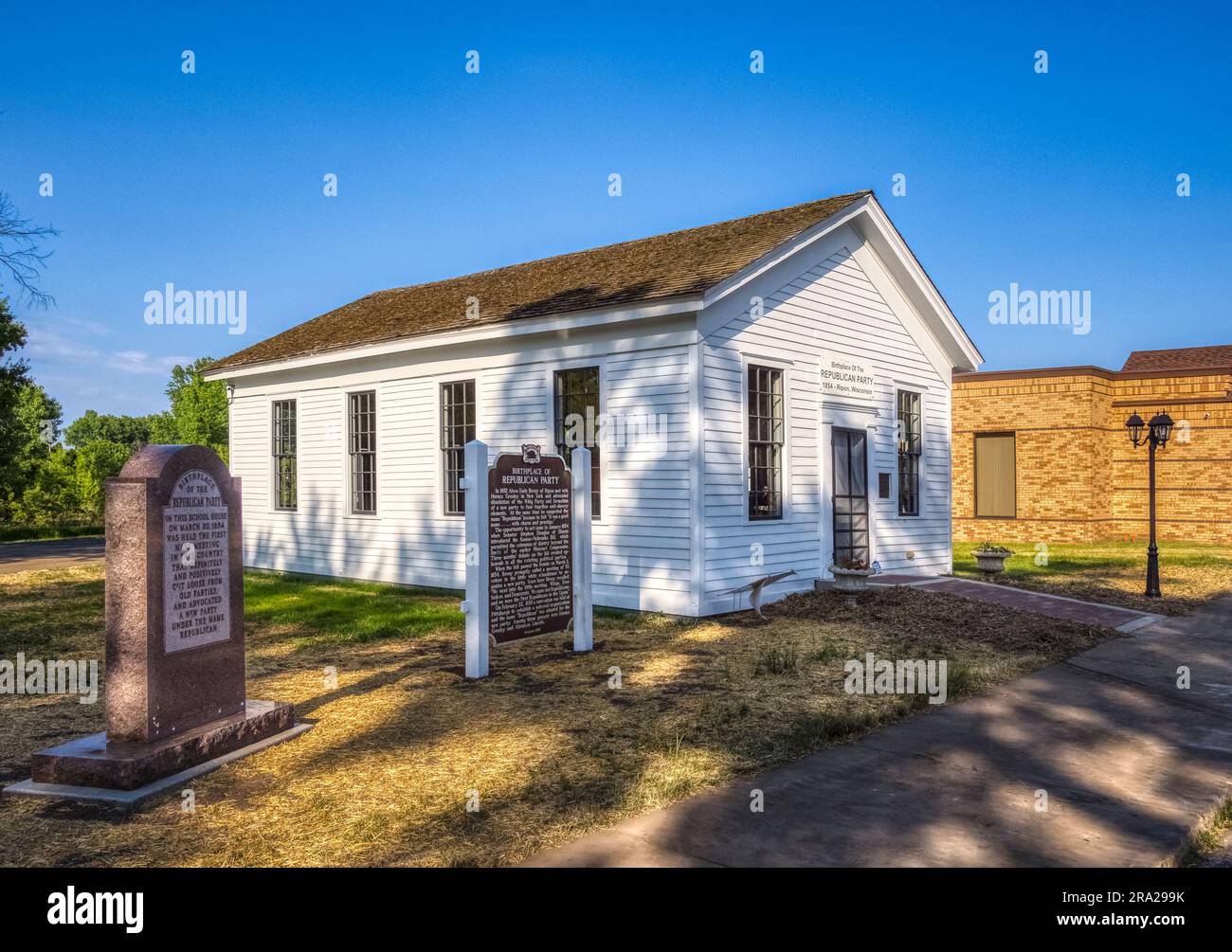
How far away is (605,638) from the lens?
11.0m

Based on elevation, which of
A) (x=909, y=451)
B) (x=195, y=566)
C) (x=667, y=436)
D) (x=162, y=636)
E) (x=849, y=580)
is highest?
(x=667, y=436)

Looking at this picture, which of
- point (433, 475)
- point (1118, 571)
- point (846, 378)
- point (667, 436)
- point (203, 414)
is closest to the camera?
point (667, 436)

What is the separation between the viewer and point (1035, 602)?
44.2 ft

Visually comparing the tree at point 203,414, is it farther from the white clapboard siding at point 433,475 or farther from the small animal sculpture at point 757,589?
the small animal sculpture at point 757,589

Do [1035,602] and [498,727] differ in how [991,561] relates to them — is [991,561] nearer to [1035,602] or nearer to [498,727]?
[1035,602]

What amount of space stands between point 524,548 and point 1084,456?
22543 mm

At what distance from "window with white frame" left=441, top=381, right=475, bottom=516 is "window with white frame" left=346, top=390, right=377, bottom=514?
6.59 ft

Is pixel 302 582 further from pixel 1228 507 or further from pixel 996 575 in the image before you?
pixel 1228 507

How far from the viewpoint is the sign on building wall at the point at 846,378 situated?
1460cm

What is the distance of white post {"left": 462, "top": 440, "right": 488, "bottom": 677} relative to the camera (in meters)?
8.62

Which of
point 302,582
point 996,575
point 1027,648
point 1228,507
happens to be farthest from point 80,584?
point 1228,507

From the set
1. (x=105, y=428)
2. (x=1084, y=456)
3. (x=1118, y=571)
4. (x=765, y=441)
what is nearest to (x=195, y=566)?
(x=765, y=441)
